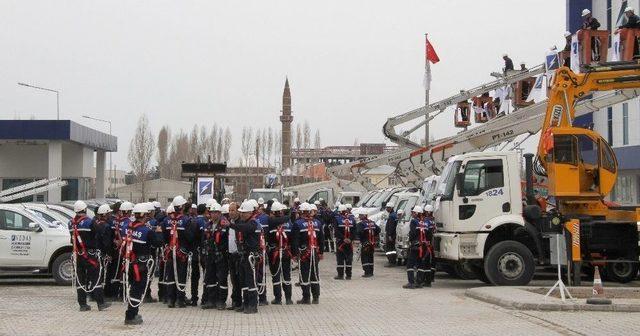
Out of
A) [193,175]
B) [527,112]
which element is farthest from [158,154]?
[527,112]

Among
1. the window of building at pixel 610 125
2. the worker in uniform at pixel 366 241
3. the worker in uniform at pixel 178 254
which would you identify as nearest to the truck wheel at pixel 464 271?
the worker in uniform at pixel 366 241

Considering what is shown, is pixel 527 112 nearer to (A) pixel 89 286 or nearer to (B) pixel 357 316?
(B) pixel 357 316

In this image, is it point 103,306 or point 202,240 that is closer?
point 103,306

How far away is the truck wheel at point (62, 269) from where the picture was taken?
18.1 meters

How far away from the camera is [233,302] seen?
583 inches

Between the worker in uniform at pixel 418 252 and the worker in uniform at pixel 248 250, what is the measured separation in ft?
17.0

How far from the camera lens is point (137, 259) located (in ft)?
41.6

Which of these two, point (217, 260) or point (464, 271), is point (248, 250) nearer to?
point (217, 260)

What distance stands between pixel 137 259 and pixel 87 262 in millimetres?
2073

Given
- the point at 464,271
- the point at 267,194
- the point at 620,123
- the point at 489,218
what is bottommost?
the point at 464,271

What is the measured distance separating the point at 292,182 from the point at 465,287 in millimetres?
68434

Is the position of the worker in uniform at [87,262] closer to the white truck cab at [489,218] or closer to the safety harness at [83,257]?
the safety harness at [83,257]

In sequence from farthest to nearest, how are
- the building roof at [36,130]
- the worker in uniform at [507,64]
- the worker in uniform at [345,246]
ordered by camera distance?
1. the building roof at [36,130]
2. the worker in uniform at [507,64]
3. the worker in uniform at [345,246]

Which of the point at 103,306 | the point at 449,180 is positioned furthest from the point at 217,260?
the point at 449,180
